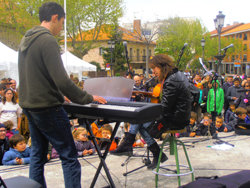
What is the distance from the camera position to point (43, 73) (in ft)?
8.03

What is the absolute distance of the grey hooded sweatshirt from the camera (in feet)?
7.80

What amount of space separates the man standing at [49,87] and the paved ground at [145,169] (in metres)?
1.16

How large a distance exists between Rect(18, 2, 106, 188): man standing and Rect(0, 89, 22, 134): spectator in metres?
3.57

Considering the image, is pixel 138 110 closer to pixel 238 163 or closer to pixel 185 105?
pixel 185 105

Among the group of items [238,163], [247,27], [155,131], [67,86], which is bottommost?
[238,163]

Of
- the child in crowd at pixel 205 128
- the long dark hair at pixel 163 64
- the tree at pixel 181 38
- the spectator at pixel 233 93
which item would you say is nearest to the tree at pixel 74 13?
the tree at pixel 181 38

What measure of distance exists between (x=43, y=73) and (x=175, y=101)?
161cm

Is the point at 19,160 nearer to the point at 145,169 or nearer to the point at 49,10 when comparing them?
the point at 145,169

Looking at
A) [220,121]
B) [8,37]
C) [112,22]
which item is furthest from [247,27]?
[220,121]

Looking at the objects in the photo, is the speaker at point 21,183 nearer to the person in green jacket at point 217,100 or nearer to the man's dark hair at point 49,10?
the man's dark hair at point 49,10

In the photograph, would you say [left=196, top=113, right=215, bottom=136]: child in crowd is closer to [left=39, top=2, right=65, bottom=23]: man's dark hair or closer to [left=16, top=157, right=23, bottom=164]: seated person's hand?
[left=16, top=157, right=23, bottom=164]: seated person's hand

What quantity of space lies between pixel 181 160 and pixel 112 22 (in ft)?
83.9

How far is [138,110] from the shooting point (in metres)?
2.27

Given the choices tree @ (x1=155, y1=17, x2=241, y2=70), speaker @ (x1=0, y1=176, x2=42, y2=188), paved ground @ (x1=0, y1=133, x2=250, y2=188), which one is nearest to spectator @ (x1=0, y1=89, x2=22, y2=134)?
paved ground @ (x1=0, y1=133, x2=250, y2=188)
